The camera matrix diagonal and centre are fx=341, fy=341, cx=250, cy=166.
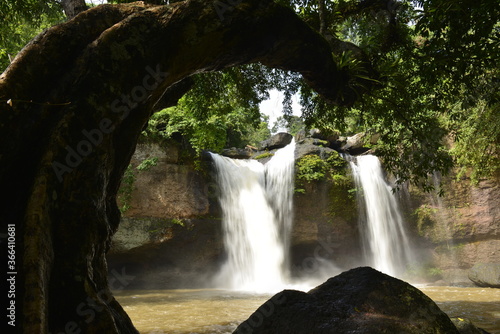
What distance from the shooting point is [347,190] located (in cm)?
1816

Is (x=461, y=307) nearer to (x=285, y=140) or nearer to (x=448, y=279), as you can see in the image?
(x=448, y=279)

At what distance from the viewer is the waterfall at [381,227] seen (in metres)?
17.9

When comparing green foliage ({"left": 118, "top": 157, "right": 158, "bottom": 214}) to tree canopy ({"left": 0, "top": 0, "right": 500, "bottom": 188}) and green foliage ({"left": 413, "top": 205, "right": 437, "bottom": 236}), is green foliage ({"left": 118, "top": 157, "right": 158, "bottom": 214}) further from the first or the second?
green foliage ({"left": 413, "top": 205, "right": 437, "bottom": 236})

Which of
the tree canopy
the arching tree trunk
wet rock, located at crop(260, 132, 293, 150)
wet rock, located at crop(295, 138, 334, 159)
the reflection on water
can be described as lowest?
the reflection on water

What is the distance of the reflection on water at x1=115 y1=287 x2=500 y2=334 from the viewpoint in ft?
21.9

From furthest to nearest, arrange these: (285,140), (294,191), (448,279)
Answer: (285,140) → (294,191) → (448,279)

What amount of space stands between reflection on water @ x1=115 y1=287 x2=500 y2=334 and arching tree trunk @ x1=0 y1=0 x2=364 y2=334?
3.75 m

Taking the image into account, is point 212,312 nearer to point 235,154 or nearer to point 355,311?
point 355,311

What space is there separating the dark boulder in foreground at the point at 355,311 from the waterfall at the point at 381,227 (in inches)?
579

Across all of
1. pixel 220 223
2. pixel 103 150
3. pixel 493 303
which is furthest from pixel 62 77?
pixel 220 223

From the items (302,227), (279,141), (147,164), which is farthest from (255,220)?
(279,141)

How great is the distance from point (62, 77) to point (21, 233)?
1.45m

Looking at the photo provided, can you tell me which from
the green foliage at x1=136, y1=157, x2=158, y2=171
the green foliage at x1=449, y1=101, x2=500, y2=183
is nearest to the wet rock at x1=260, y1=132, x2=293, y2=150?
the green foliage at x1=136, y1=157, x2=158, y2=171

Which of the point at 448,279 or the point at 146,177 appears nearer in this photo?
the point at 146,177
